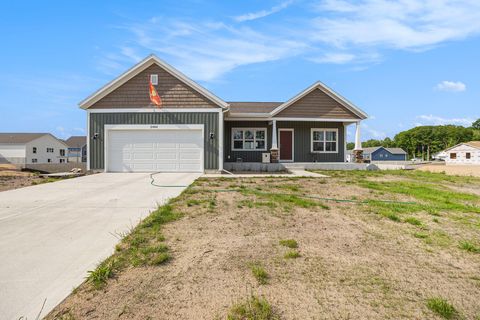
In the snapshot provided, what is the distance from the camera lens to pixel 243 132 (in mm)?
18328

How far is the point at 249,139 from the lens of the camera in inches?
722

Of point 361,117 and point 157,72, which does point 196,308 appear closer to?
point 157,72

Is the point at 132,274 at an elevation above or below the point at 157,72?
below

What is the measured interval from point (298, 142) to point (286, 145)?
798 millimetres

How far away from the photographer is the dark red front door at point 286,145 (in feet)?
60.4

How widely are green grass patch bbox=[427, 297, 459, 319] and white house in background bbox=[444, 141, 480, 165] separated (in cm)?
6520

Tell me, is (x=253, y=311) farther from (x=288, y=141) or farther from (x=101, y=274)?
(x=288, y=141)

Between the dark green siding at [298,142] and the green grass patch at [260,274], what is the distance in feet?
49.3

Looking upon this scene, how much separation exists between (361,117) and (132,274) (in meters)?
16.9

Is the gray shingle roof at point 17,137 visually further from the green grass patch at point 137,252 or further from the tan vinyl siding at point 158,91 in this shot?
the green grass patch at point 137,252

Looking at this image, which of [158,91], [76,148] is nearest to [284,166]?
[158,91]

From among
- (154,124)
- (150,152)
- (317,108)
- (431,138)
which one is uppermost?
(431,138)

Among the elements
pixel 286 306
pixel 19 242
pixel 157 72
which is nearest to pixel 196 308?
pixel 286 306

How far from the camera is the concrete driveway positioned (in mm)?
2717
